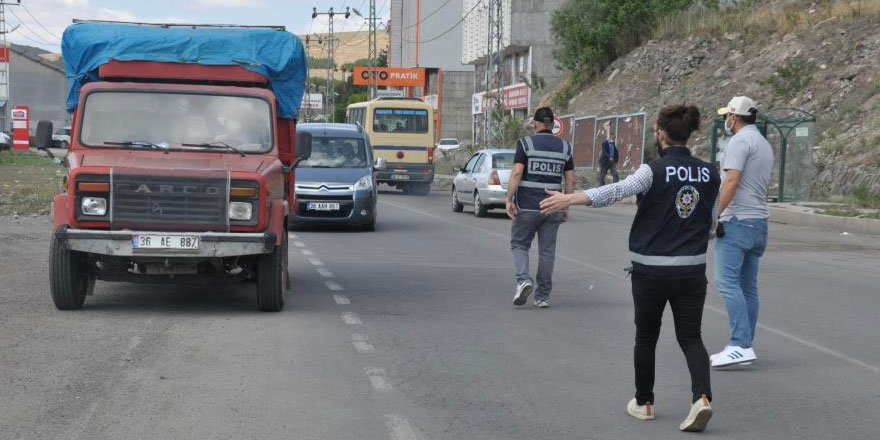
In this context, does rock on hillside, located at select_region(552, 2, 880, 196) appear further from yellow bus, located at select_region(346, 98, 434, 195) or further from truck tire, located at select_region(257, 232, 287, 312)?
truck tire, located at select_region(257, 232, 287, 312)

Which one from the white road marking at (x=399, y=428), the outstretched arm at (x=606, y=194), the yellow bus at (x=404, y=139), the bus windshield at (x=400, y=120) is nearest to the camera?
the white road marking at (x=399, y=428)

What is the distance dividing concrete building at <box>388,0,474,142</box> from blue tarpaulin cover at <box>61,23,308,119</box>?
87307 mm

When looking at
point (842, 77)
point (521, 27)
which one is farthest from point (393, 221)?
point (521, 27)

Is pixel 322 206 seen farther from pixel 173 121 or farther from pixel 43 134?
pixel 173 121

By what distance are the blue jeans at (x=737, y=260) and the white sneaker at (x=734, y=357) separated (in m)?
0.05

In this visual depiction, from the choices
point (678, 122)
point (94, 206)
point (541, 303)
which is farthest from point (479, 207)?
point (678, 122)

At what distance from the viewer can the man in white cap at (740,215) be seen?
27.6ft

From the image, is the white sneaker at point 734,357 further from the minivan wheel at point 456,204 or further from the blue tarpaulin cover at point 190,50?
the minivan wheel at point 456,204

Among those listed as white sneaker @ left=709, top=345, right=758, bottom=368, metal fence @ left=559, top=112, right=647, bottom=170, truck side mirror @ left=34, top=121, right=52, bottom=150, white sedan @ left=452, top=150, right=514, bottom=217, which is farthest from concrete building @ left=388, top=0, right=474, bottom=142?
white sneaker @ left=709, top=345, right=758, bottom=368

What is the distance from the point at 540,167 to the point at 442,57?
101 metres

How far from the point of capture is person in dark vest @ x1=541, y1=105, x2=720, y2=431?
6.48 metres

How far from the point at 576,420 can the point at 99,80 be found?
22.9 feet

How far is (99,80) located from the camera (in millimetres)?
11828

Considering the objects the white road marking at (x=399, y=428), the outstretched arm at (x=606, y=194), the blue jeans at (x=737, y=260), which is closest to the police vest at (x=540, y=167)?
the blue jeans at (x=737, y=260)
